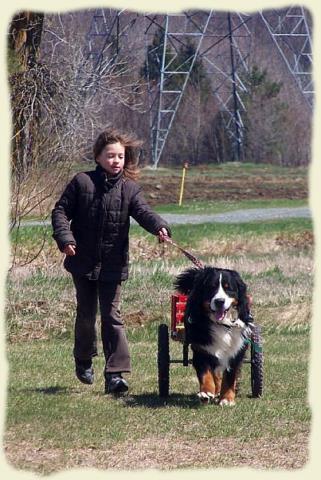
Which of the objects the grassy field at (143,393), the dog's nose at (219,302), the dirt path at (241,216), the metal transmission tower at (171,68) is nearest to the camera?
the grassy field at (143,393)

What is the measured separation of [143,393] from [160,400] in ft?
1.19

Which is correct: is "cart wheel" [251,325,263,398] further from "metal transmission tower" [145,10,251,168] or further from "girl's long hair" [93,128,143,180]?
"metal transmission tower" [145,10,251,168]

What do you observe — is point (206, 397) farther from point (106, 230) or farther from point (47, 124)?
point (47, 124)

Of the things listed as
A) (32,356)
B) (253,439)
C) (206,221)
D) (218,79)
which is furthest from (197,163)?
(253,439)

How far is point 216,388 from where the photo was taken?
7965mm

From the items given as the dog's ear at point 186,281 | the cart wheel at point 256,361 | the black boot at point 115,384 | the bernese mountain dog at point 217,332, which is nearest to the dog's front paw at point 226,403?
the bernese mountain dog at point 217,332

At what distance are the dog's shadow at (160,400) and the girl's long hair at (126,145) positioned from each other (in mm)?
1579

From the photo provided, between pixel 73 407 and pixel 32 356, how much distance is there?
2.72m

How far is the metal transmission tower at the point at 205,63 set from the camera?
35281mm

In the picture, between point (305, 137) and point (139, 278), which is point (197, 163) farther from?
point (139, 278)

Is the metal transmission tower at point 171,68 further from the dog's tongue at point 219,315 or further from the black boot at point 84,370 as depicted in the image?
the dog's tongue at point 219,315

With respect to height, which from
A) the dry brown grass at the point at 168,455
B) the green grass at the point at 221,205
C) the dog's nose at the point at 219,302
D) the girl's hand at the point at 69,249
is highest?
the girl's hand at the point at 69,249

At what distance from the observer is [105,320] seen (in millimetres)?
8219

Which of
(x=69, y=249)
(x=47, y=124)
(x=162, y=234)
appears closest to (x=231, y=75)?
(x=47, y=124)
